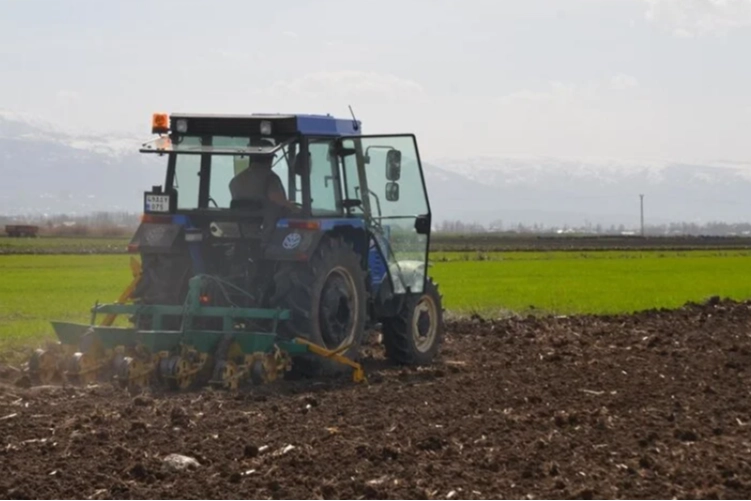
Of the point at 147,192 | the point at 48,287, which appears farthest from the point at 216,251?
the point at 48,287

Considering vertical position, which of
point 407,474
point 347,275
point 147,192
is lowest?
point 407,474

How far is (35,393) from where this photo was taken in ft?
39.8

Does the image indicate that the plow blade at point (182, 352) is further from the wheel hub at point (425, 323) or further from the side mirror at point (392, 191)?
the wheel hub at point (425, 323)

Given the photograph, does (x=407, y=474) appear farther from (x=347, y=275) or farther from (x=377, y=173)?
(x=377, y=173)

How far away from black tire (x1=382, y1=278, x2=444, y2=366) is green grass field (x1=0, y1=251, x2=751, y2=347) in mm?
4957

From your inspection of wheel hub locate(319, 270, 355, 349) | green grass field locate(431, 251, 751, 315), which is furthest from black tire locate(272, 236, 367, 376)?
green grass field locate(431, 251, 751, 315)

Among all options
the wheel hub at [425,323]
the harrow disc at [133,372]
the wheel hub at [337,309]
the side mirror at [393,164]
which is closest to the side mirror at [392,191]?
the side mirror at [393,164]

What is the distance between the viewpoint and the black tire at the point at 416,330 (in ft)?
49.1

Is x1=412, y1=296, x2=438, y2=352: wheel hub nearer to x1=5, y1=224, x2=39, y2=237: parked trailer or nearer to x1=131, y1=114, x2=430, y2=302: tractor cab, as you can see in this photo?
x1=131, y1=114, x2=430, y2=302: tractor cab

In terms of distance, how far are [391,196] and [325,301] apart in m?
1.42

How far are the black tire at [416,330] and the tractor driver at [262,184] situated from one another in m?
2.13

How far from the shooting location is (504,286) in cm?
3259

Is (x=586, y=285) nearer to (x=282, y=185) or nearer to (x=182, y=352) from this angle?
(x=282, y=185)

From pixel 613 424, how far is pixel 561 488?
2198mm
